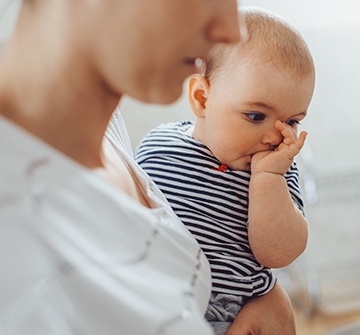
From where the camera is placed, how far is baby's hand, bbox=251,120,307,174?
0.92 meters

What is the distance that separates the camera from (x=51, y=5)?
55cm

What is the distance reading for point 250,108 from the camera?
3.00 feet

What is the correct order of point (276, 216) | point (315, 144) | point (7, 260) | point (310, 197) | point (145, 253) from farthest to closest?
1. point (315, 144)
2. point (310, 197)
3. point (276, 216)
4. point (145, 253)
5. point (7, 260)

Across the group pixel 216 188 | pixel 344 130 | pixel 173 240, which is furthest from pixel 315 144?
pixel 173 240

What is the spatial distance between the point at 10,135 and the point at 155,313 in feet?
0.67

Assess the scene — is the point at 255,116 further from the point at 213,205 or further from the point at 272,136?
the point at 213,205

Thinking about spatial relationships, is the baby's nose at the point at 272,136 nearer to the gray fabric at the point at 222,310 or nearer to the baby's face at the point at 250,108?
the baby's face at the point at 250,108

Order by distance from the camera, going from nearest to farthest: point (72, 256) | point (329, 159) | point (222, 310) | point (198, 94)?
point (72, 256)
point (222, 310)
point (198, 94)
point (329, 159)

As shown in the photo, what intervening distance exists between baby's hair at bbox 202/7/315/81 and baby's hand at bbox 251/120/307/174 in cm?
8

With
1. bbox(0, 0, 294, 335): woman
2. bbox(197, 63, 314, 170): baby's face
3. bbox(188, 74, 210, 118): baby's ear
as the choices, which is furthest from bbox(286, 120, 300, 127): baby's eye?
bbox(0, 0, 294, 335): woman

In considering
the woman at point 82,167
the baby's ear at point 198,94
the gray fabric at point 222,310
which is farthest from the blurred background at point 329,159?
the woman at point 82,167

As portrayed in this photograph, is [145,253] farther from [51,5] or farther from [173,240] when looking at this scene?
[51,5]

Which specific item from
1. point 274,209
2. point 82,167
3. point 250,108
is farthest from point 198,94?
point 82,167

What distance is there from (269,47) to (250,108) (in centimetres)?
9
